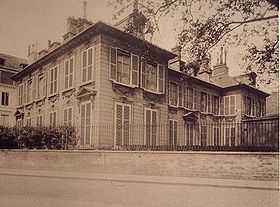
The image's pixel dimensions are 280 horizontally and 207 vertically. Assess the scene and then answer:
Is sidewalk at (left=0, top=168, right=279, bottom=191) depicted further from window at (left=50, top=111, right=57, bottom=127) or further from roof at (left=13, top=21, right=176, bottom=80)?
roof at (left=13, top=21, right=176, bottom=80)

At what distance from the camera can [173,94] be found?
2348 millimetres

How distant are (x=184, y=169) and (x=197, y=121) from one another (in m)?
0.27

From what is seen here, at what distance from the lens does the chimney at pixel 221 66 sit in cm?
217

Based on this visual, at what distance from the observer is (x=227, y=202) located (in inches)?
79.0

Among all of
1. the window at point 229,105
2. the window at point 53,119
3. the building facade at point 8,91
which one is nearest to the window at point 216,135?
the window at point 229,105

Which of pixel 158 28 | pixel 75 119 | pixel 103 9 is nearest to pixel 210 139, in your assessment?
pixel 158 28

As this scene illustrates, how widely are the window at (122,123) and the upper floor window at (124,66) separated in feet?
0.52

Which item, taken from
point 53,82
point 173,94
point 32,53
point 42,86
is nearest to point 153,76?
point 173,94

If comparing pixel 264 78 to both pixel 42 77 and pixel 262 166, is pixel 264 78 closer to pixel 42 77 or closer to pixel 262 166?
pixel 262 166

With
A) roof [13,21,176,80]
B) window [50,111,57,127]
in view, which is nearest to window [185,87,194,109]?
roof [13,21,176,80]

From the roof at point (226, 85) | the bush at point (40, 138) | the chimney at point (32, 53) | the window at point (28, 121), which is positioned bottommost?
the bush at point (40, 138)

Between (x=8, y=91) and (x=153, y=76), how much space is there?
1.08 metres

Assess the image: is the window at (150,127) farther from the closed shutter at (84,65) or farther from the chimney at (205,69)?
the closed shutter at (84,65)

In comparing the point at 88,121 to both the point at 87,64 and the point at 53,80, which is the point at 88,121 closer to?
the point at 87,64
